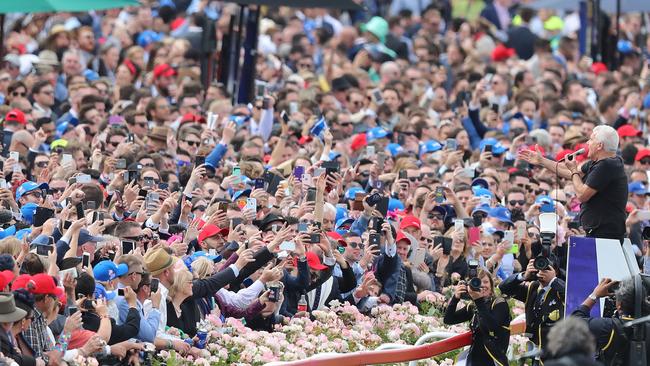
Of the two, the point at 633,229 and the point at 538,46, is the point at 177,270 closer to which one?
the point at 633,229

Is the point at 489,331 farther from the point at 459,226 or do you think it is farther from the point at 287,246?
the point at 459,226

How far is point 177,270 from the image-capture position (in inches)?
537

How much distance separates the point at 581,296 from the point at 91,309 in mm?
3773

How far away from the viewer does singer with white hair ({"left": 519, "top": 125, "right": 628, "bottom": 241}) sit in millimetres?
14273

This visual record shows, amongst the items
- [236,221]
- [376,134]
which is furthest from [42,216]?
[376,134]

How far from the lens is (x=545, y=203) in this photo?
1825 centimetres

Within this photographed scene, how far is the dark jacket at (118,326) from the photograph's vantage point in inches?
487

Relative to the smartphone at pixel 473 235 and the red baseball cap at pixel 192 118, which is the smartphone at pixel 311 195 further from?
the red baseball cap at pixel 192 118

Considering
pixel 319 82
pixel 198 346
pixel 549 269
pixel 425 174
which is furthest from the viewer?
pixel 319 82

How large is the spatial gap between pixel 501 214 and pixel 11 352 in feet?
26.5

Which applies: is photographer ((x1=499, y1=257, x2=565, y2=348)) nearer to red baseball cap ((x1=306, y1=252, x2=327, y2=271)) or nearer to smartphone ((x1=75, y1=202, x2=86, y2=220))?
red baseball cap ((x1=306, y1=252, x2=327, y2=271))

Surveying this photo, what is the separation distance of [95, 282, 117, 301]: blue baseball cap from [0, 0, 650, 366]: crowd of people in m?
0.03

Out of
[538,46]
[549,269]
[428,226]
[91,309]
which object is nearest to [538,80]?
[538,46]

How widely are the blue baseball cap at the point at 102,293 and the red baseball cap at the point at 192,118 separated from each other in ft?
26.8
